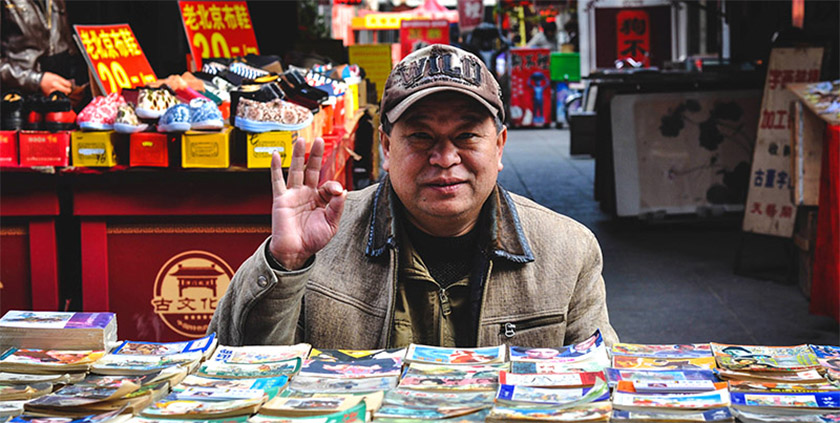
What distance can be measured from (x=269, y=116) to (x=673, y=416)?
306cm

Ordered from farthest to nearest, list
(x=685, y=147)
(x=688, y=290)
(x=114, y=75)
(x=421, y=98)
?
(x=685, y=147) → (x=688, y=290) → (x=114, y=75) → (x=421, y=98)

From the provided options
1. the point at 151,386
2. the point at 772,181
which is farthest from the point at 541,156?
the point at 151,386

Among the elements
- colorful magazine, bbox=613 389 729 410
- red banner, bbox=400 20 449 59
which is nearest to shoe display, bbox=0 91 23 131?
colorful magazine, bbox=613 389 729 410

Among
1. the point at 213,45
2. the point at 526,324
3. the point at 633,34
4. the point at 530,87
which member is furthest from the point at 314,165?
the point at 530,87

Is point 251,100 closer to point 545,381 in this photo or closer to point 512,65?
point 545,381

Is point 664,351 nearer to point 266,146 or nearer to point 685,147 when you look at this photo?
point 266,146

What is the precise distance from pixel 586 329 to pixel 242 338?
3.06 feet

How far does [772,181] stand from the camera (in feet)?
23.4

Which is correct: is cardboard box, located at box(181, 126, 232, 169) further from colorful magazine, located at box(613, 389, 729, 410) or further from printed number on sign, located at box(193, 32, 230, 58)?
colorful magazine, located at box(613, 389, 729, 410)

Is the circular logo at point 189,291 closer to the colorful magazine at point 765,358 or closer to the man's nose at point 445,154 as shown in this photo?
the man's nose at point 445,154

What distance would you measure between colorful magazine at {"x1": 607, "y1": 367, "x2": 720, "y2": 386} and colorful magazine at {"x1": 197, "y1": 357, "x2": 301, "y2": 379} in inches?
26.0

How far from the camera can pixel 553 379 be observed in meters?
1.92

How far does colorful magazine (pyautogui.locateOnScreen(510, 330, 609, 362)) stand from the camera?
2.06 meters

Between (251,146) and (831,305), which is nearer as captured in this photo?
(251,146)
